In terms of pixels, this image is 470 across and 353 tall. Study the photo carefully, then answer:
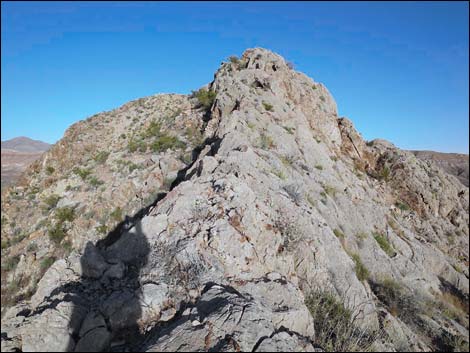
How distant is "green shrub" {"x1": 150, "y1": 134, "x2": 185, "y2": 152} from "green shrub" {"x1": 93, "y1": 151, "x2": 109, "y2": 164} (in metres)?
3.82

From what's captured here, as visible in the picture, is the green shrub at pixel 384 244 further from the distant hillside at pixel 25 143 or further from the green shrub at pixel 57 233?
the distant hillside at pixel 25 143

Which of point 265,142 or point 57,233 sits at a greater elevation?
point 265,142

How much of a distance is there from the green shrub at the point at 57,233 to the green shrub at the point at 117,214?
226 cm

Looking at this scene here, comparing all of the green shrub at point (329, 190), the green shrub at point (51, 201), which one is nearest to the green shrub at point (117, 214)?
the green shrub at point (51, 201)

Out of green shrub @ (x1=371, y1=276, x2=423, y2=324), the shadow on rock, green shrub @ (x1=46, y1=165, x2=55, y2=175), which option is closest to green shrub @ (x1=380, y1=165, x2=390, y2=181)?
green shrub @ (x1=371, y1=276, x2=423, y2=324)

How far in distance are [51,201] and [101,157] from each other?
437cm

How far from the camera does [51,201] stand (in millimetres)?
15414

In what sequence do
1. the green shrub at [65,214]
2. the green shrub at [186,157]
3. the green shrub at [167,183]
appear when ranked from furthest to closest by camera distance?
the green shrub at [186,157], the green shrub at [65,214], the green shrub at [167,183]

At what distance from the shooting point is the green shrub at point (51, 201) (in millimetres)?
15194

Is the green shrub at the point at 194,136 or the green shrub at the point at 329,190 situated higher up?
the green shrub at the point at 194,136

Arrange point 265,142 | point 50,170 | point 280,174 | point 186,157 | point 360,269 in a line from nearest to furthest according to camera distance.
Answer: point 360,269
point 280,174
point 265,142
point 186,157
point 50,170

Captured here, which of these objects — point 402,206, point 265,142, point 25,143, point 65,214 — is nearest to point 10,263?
point 65,214

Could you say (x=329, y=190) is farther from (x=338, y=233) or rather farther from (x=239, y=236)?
(x=239, y=236)

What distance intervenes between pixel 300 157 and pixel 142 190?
766 centimetres
